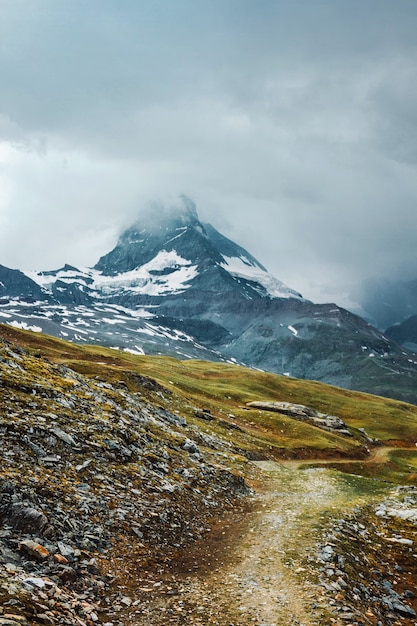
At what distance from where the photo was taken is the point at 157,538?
18.9 meters

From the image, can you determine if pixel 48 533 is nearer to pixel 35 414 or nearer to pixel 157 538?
pixel 157 538

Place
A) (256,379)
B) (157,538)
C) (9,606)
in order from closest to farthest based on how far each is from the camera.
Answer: (9,606) → (157,538) → (256,379)

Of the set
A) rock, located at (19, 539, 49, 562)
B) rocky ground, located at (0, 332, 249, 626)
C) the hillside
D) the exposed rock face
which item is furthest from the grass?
rock, located at (19, 539, 49, 562)

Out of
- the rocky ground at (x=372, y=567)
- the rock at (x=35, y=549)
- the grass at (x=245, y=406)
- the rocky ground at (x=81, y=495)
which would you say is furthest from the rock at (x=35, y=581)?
the grass at (x=245, y=406)

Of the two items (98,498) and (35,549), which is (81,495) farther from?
(35,549)

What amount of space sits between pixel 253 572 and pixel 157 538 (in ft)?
14.1

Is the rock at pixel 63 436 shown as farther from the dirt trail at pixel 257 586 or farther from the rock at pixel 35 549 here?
the dirt trail at pixel 257 586

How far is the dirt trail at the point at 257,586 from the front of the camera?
13523mm

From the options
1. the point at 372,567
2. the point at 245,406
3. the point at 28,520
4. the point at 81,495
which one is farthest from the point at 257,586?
the point at 245,406

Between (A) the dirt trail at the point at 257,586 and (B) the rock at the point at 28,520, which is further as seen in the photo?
(B) the rock at the point at 28,520

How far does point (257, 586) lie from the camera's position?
52.7 feet

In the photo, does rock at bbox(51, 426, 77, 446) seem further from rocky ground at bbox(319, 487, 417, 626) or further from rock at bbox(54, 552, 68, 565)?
rocky ground at bbox(319, 487, 417, 626)

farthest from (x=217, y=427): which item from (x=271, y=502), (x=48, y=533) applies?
(x=48, y=533)

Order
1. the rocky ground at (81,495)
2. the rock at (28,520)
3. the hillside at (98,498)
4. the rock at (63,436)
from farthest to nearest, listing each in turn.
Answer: the rock at (63,436), the rock at (28,520), the hillside at (98,498), the rocky ground at (81,495)
